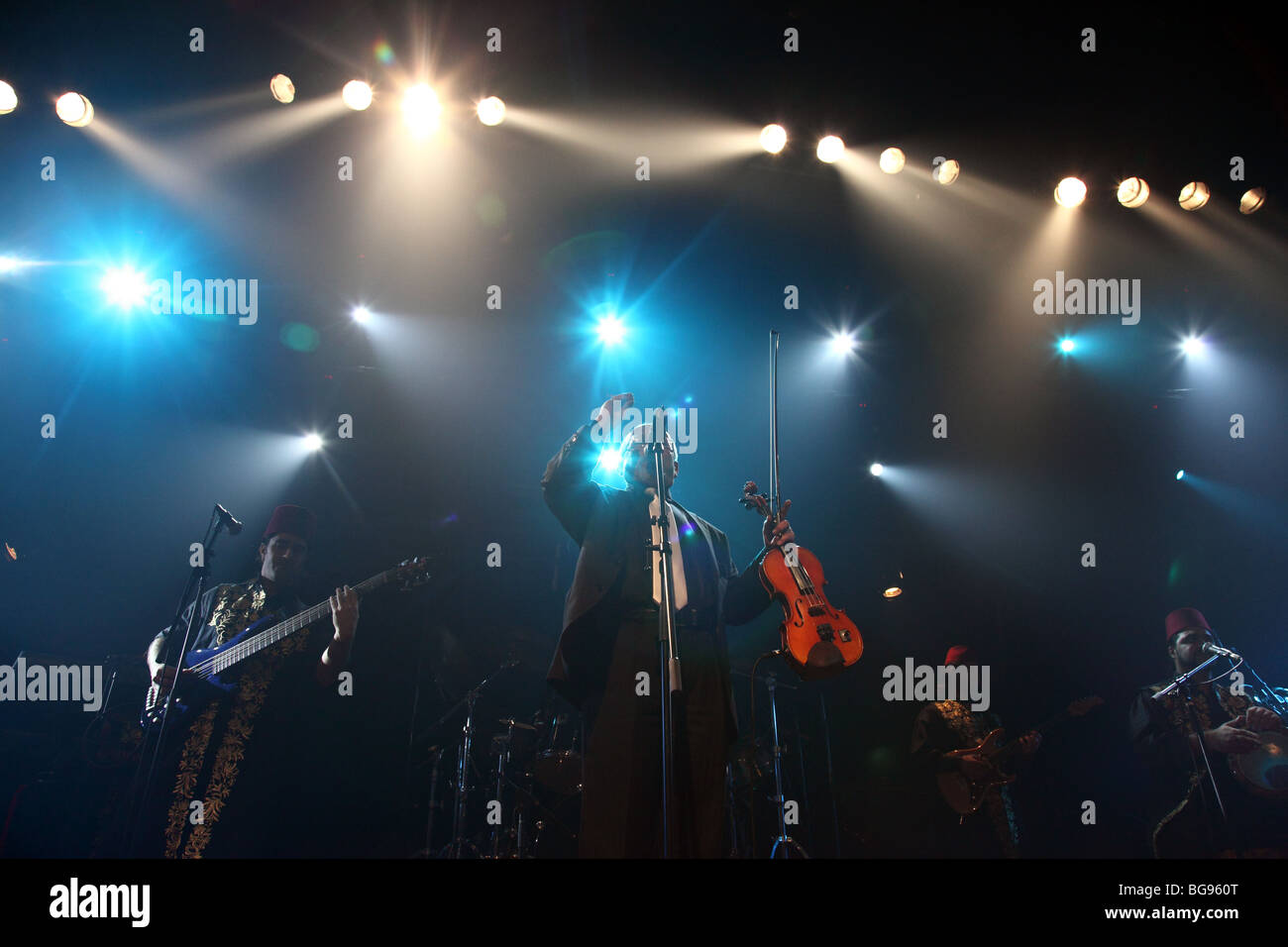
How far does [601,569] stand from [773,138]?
3.40m

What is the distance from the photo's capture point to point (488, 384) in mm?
6035

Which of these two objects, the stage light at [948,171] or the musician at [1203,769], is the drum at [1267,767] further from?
the stage light at [948,171]

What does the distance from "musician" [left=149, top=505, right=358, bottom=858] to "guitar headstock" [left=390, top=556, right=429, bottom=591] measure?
0.32 meters

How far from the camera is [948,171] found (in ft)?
16.2

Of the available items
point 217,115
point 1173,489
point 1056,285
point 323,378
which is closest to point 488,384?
point 323,378

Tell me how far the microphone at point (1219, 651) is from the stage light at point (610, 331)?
15.6 feet

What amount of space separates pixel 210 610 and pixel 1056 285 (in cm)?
635

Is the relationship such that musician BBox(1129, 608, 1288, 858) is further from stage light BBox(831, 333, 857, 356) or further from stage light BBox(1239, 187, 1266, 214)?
stage light BBox(831, 333, 857, 356)

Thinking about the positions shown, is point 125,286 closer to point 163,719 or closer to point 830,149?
point 163,719

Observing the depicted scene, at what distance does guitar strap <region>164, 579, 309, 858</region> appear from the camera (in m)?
3.66

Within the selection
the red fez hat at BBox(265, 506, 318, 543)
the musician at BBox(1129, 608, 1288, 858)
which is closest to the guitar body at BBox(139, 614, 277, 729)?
the red fez hat at BBox(265, 506, 318, 543)

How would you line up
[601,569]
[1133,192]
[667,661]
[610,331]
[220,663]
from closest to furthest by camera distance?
[667,661] → [601,569] → [220,663] → [1133,192] → [610,331]

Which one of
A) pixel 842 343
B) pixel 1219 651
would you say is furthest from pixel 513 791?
pixel 1219 651
